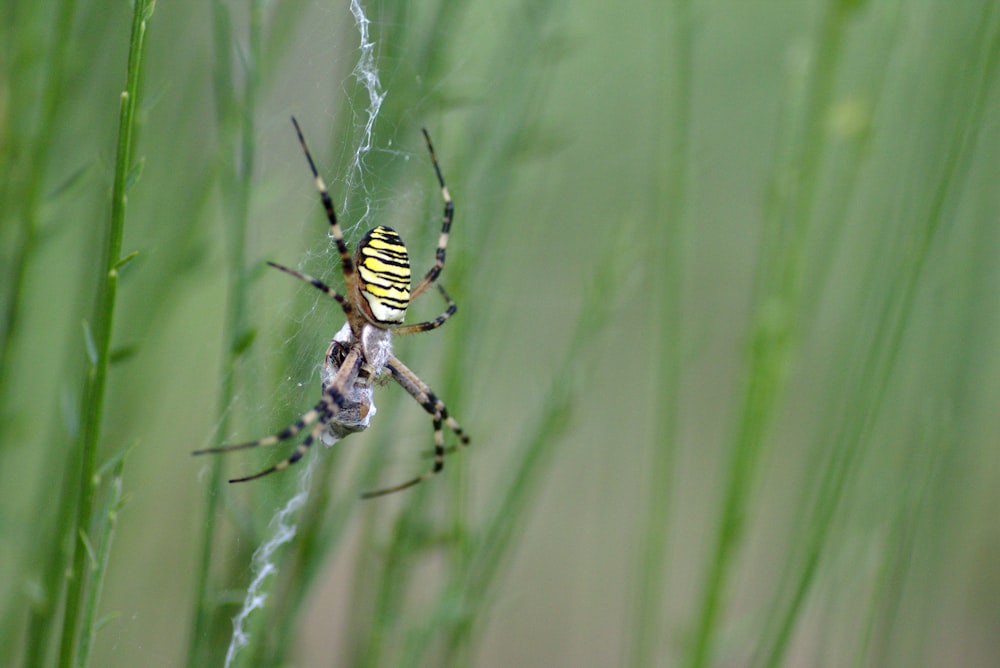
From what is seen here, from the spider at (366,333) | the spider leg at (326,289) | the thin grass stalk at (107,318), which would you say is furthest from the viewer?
the spider at (366,333)

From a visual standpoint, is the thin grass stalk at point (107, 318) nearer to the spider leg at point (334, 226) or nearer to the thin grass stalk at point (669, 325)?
the spider leg at point (334, 226)

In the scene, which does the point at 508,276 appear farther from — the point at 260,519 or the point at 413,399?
the point at 260,519

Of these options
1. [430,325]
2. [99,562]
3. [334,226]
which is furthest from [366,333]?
[99,562]

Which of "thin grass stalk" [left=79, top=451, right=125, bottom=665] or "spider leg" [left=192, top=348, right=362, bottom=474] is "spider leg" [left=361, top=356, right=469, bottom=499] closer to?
"spider leg" [left=192, top=348, right=362, bottom=474]

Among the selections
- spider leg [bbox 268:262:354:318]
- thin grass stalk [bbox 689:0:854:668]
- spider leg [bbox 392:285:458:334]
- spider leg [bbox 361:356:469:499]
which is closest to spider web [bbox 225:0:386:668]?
spider leg [bbox 268:262:354:318]

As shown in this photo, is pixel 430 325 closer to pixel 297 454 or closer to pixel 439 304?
pixel 439 304

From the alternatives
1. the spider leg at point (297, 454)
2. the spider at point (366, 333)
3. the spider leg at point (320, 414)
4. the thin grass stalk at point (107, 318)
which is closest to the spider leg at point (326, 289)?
the spider at point (366, 333)
